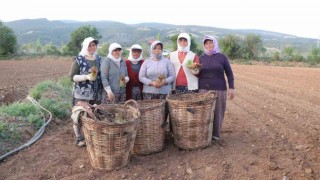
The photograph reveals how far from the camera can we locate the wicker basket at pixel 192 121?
4598 millimetres

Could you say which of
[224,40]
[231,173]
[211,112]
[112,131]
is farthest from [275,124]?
[224,40]

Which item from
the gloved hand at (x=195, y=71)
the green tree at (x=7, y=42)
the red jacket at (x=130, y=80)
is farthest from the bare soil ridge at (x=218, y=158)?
the green tree at (x=7, y=42)

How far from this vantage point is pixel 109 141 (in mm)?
4000

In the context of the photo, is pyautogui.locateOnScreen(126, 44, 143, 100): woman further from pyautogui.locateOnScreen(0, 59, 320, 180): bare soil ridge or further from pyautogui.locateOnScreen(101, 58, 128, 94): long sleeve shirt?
pyautogui.locateOnScreen(0, 59, 320, 180): bare soil ridge

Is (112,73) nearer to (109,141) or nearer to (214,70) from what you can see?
(109,141)

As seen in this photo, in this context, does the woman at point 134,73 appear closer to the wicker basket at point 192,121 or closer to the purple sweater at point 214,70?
the wicker basket at point 192,121

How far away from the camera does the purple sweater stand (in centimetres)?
501

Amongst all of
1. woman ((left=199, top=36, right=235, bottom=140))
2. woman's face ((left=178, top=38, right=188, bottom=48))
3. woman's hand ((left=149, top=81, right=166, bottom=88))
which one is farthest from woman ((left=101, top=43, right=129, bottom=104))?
woman ((left=199, top=36, right=235, bottom=140))

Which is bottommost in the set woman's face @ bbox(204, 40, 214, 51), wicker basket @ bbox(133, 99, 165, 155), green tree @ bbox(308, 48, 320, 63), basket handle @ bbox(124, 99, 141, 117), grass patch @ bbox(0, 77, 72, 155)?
green tree @ bbox(308, 48, 320, 63)

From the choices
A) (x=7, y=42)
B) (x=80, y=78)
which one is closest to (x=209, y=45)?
(x=80, y=78)

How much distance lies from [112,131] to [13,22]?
138241mm

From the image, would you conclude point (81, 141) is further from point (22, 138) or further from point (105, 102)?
point (22, 138)

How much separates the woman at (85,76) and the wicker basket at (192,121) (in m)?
1.06

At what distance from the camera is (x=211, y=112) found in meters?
4.79
